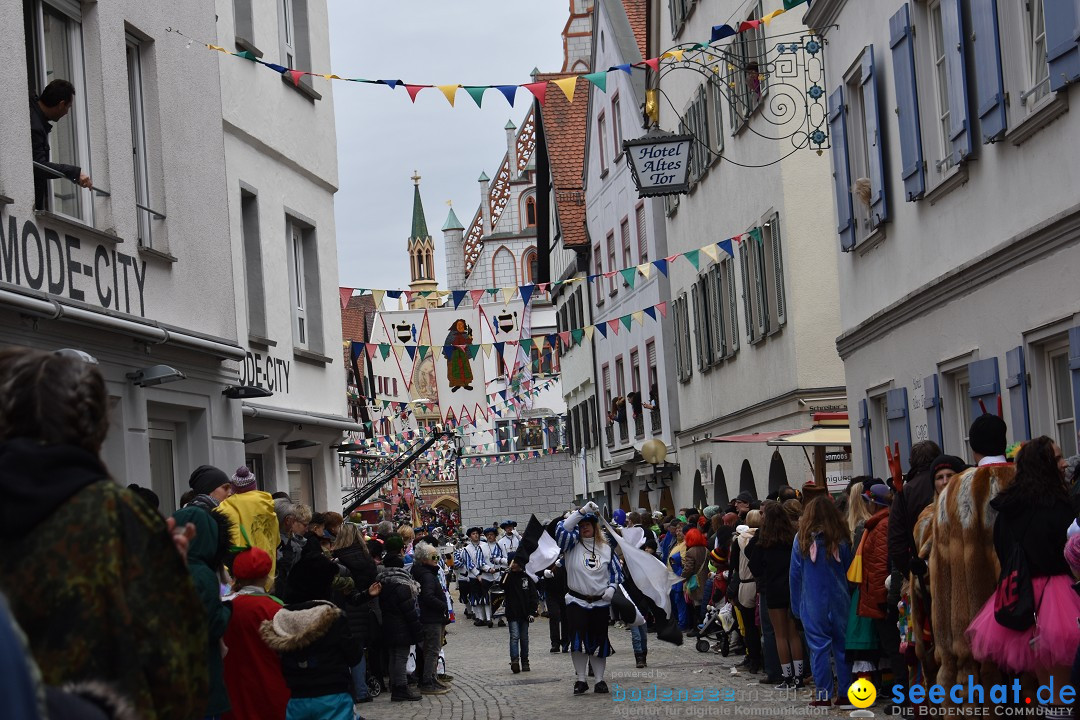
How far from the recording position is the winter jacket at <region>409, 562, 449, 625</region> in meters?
16.7

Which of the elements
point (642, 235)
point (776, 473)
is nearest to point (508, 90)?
point (776, 473)

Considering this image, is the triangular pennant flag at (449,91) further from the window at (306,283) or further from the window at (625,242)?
the window at (625,242)

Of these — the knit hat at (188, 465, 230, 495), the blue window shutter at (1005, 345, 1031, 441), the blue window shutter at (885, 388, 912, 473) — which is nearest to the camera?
the knit hat at (188, 465, 230, 495)

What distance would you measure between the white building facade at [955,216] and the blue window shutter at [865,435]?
0.03 m

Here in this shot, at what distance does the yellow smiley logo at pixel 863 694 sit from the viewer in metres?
11.8

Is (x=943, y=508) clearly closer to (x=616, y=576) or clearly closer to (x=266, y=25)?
(x=616, y=576)

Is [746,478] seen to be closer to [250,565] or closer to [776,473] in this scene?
[776,473]

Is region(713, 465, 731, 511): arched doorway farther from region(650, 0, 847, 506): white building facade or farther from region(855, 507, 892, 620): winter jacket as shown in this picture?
region(855, 507, 892, 620): winter jacket

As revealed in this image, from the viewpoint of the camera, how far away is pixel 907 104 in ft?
46.7

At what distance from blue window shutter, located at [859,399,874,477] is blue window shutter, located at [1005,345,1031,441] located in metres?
5.09

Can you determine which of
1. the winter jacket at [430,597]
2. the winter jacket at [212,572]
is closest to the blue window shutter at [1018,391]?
the winter jacket at [212,572]

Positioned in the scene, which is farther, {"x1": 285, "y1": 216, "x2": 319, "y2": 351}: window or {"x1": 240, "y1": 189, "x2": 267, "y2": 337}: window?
{"x1": 285, "y1": 216, "x2": 319, "y2": 351}: window

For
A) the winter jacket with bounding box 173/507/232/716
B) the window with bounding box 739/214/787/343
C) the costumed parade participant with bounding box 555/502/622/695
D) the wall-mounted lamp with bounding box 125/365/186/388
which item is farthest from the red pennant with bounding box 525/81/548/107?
the winter jacket with bounding box 173/507/232/716

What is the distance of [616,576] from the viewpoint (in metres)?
15.6
